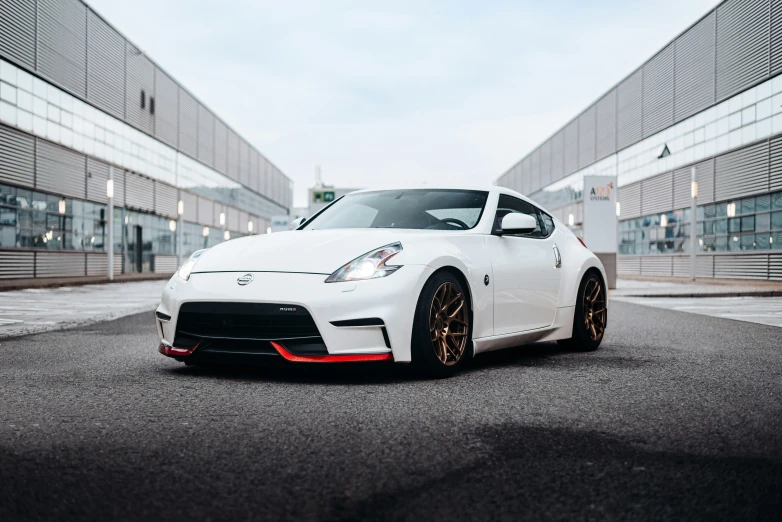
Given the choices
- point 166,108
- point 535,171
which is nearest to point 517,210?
point 166,108

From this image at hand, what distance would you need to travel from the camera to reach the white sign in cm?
2252

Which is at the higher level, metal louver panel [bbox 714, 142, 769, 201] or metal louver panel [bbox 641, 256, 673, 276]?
metal louver panel [bbox 714, 142, 769, 201]

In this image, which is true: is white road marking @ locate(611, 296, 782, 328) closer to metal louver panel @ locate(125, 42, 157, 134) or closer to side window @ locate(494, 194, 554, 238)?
side window @ locate(494, 194, 554, 238)

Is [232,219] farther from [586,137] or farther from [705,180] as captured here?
[705,180]

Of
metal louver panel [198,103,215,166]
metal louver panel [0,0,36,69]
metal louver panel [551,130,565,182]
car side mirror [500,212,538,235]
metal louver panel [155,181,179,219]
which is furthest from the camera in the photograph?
metal louver panel [551,130,565,182]

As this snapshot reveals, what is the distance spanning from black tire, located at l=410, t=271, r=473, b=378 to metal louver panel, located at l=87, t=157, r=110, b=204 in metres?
30.2

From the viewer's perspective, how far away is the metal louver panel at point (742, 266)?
93.1 feet

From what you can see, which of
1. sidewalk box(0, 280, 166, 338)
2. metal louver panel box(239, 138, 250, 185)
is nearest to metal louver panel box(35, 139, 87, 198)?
sidewalk box(0, 280, 166, 338)

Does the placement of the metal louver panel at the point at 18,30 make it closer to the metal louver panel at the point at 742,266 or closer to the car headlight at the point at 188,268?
the car headlight at the point at 188,268

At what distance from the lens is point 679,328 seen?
9.48 m

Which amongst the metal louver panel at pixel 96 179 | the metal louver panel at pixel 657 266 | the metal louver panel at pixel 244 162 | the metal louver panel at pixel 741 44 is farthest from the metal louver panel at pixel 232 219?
the metal louver panel at pixel 741 44

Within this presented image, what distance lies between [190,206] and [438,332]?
45.3 m

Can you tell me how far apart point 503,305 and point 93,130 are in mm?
31127

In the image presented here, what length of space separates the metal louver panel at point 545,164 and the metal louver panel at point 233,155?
78.4ft
